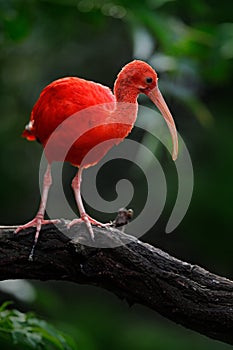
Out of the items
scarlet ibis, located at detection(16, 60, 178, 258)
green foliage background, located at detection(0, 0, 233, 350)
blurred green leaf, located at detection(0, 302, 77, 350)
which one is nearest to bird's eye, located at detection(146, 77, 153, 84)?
scarlet ibis, located at detection(16, 60, 178, 258)

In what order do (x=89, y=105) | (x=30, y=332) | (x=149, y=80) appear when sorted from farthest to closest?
(x=30, y=332) → (x=89, y=105) → (x=149, y=80)

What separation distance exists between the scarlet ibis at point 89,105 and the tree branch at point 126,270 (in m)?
0.06

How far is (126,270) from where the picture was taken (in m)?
2.90

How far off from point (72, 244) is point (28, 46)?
3909 millimetres

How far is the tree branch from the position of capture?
290 cm

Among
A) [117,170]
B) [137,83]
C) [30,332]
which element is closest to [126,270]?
[30,332]

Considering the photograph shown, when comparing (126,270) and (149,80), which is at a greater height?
(149,80)

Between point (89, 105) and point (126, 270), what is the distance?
59 centimetres

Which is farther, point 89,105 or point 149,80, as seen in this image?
point 89,105

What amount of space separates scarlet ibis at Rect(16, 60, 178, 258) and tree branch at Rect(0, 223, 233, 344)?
57 mm

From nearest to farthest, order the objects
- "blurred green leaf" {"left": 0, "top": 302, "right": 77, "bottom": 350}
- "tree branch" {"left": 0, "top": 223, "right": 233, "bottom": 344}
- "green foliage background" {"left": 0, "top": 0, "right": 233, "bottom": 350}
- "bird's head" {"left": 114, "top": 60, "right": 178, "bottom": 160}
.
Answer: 1. "bird's head" {"left": 114, "top": 60, "right": 178, "bottom": 160}
2. "tree branch" {"left": 0, "top": 223, "right": 233, "bottom": 344}
3. "blurred green leaf" {"left": 0, "top": 302, "right": 77, "bottom": 350}
4. "green foliage background" {"left": 0, "top": 0, "right": 233, "bottom": 350}

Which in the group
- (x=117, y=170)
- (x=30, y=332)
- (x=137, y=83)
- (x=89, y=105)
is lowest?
(x=117, y=170)

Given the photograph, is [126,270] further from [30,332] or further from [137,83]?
[137,83]

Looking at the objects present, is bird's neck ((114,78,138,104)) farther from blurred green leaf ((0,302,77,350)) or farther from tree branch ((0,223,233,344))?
blurred green leaf ((0,302,77,350))
